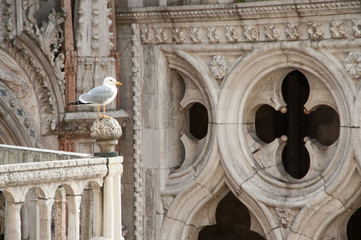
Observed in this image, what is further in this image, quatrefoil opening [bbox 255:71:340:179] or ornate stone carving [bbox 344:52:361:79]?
quatrefoil opening [bbox 255:71:340:179]

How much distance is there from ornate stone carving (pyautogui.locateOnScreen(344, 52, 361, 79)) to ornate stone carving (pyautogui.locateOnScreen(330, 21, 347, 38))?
0.70ft

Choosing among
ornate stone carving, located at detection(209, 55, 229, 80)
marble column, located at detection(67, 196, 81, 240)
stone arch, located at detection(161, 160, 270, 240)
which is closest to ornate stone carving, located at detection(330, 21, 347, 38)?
ornate stone carving, located at detection(209, 55, 229, 80)

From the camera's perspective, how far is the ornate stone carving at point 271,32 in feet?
37.0

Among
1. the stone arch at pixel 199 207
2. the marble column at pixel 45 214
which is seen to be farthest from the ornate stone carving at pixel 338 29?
the marble column at pixel 45 214

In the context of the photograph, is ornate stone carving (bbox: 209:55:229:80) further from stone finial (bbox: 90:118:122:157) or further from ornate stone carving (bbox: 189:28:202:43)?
stone finial (bbox: 90:118:122:157)

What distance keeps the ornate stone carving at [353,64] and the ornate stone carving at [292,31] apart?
1.98 feet

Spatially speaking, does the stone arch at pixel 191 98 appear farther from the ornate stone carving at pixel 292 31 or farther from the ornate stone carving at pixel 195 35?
the ornate stone carving at pixel 292 31

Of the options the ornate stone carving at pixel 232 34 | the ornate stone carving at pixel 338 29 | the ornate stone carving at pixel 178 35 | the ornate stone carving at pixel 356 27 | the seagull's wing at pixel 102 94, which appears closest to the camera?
the seagull's wing at pixel 102 94

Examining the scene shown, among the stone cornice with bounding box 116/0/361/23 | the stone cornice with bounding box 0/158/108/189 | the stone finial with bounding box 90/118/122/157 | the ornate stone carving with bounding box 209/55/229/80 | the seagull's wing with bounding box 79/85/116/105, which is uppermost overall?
the stone cornice with bounding box 116/0/361/23

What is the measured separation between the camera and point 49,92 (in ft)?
38.4

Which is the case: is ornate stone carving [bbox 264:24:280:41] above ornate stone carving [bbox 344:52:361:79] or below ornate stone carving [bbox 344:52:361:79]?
above

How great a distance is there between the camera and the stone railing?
717 cm

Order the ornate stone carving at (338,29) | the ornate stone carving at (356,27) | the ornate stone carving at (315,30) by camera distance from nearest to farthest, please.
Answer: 1. the ornate stone carving at (356,27)
2. the ornate stone carving at (338,29)
3. the ornate stone carving at (315,30)

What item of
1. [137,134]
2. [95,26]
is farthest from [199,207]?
[95,26]
